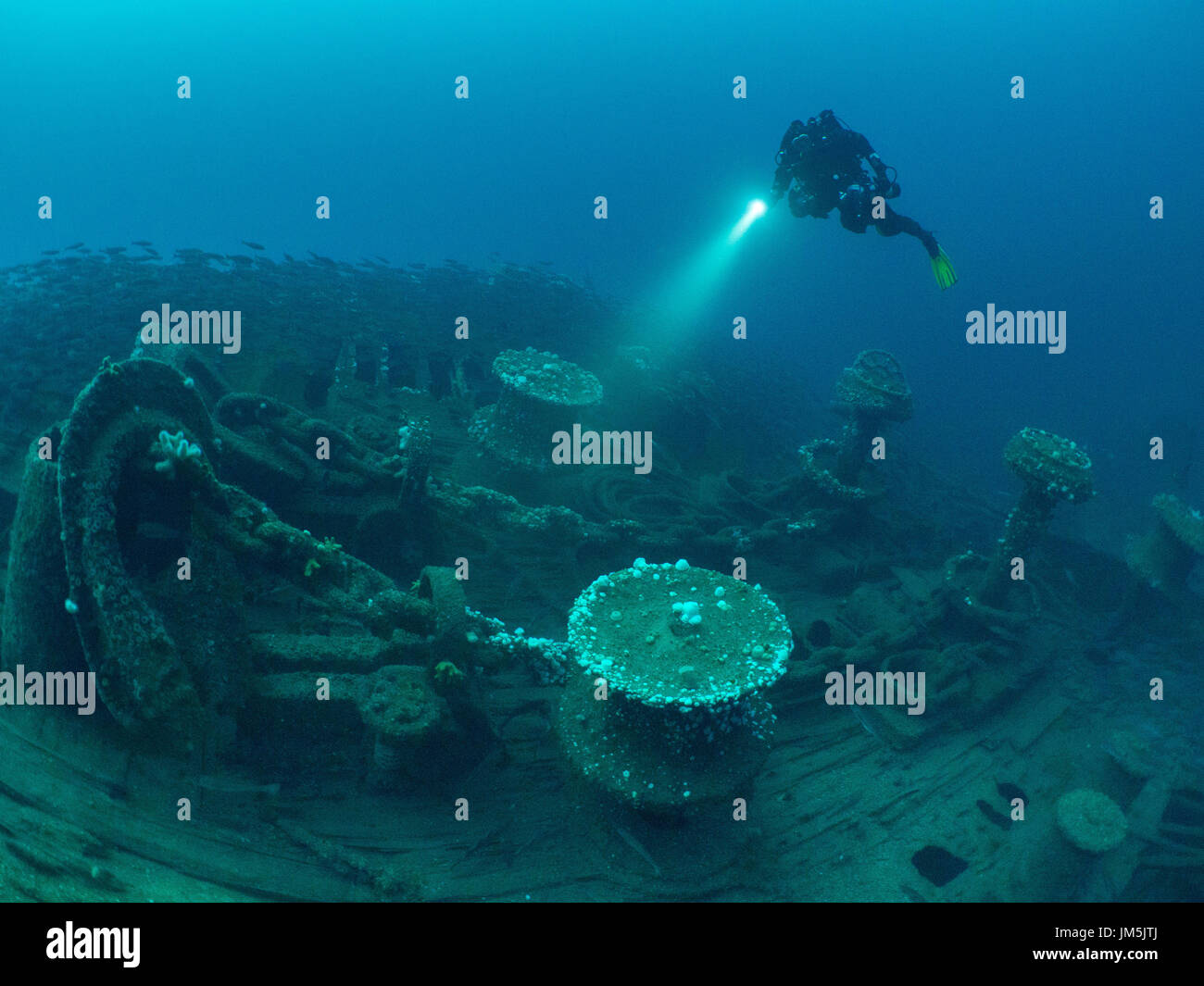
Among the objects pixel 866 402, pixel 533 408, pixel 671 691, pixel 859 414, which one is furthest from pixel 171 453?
pixel 859 414

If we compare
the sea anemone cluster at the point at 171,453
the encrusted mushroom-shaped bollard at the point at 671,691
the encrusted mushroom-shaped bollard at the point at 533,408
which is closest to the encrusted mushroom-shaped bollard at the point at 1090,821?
the encrusted mushroom-shaped bollard at the point at 671,691

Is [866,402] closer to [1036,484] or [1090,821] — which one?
[1036,484]

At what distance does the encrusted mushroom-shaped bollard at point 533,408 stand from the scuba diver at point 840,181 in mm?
6133

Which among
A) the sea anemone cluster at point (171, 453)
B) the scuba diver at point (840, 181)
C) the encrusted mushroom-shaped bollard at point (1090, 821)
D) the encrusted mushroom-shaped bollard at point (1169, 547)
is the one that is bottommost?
the encrusted mushroom-shaped bollard at point (1090, 821)

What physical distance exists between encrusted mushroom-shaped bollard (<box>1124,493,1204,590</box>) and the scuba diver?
17.6ft

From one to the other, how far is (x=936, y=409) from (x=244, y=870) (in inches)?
1693

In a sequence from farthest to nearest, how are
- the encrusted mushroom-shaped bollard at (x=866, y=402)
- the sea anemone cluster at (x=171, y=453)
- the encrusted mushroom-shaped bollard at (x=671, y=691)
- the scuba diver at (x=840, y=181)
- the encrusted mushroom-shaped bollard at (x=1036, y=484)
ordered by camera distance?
1. the scuba diver at (x=840, y=181)
2. the encrusted mushroom-shaped bollard at (x=866, y=402)
3. the encrusted mushroom-shaped bollard at (x=1036, y=484)
4. the sea anemone cluster at (x=171, y=453)
5. the encrusted mushroom-shaped bollard at (x=671, y=691)

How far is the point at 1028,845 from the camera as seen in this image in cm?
618

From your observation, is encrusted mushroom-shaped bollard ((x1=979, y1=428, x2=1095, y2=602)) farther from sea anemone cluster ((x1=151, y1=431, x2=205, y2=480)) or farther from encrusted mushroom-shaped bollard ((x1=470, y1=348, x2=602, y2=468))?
sea anemone cluster ((x1=151, y1=431, x2=205, y2=480))

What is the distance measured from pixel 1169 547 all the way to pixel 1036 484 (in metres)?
3.24

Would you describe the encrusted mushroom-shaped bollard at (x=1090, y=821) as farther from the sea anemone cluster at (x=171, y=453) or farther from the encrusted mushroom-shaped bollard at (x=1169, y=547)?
the sea anemone cluster at (x=171, y=453)

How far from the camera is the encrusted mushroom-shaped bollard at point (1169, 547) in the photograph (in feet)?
30.3

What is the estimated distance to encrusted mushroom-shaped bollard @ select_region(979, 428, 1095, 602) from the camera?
8.56 meters

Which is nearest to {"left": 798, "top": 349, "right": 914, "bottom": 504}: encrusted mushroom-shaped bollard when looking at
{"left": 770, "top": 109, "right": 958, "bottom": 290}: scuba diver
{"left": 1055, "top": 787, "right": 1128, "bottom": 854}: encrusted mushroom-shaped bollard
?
{"left": 770, "top": 109, "right": 958, "bottom": 290}: scuba diver
